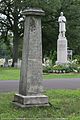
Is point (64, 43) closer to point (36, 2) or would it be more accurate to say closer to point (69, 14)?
point (36, 2)

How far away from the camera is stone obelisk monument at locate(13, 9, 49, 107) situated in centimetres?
922

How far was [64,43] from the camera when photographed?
31.6 meters

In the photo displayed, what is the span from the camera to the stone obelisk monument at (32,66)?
30.2 feet

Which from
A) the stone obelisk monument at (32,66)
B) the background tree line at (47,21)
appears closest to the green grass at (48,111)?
the stone obelisk monument at (32,66)

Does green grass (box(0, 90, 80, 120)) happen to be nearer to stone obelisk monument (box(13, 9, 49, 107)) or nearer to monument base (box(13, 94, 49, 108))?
monument base (box(13, 94, 49, 108))

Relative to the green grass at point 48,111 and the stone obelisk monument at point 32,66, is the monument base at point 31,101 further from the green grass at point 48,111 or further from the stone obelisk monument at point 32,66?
the green grass at point 48,111

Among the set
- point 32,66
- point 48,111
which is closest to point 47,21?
point 32,66

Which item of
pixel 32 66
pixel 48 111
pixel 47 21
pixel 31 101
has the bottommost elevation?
pixel 48 111

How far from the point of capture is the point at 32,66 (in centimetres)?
932

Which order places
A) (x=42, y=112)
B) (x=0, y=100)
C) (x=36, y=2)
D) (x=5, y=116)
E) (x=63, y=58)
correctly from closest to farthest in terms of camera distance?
(x=5, y=116) → (x=42, y=112) → (x=0, y=100) → (x=63, y=58) → (x=36, y=2)

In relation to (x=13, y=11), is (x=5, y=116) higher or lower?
lower

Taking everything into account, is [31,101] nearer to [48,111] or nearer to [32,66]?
[48,111]

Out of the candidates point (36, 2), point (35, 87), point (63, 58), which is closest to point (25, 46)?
point (35, 87)

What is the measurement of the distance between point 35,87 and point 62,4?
40938mm
